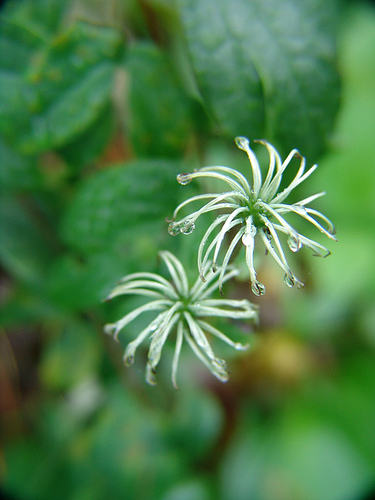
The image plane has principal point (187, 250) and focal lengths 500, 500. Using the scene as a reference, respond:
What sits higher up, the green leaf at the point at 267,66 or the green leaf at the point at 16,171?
the green leaf at the point at 267,66

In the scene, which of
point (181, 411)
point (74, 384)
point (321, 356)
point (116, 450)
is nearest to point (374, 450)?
point (321, 356)

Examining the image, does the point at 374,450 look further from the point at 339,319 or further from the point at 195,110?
the point at 195,110

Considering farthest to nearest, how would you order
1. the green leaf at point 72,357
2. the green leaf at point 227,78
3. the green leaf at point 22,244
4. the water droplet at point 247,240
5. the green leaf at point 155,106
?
the green leaf at point 72,357 → the green leaf at point 22,244 → the green leaf at point 155,106 → the green leaf at point 227,78 → the water droplet at point 247,240

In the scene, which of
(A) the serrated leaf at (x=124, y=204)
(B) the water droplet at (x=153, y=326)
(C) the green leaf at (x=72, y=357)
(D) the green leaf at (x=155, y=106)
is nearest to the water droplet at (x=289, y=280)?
(B) the water droplet at (x=153, y=326)

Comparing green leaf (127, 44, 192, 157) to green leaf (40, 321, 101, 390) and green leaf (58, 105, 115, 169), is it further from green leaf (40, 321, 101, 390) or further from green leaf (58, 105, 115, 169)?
green leaf (40, 321, 101, 390)

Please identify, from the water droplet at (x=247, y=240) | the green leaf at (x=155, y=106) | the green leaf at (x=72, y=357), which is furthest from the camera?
the green leaf at (x=72, y=357)

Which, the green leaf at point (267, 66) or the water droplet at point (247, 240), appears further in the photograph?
the green leaf at point (267, 66)

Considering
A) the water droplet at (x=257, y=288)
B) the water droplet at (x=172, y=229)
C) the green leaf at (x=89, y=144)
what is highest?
the green leaf at (x=89, y=144)

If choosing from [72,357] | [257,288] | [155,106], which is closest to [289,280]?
[257,288]

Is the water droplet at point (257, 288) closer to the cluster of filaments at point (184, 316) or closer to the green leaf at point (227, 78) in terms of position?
the cluster of filaments at point (184, 316)
